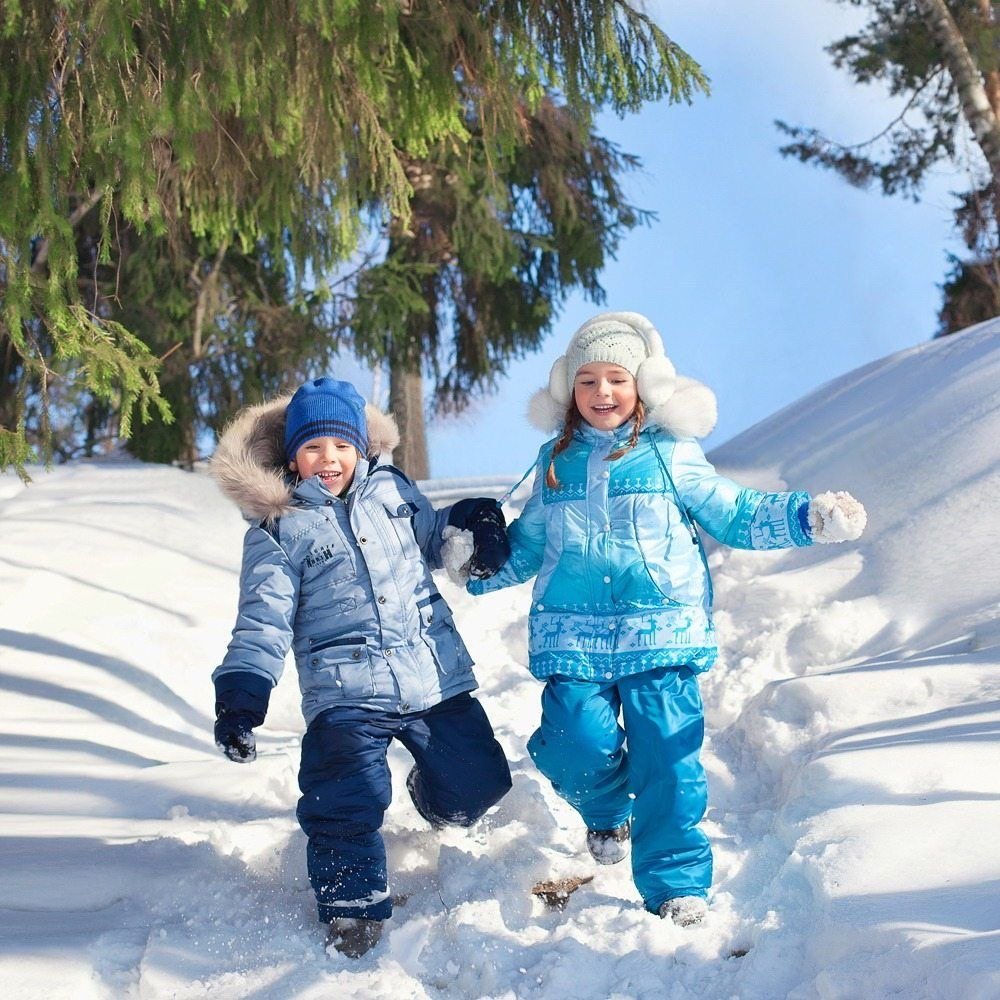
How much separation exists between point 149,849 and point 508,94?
4.22 meters

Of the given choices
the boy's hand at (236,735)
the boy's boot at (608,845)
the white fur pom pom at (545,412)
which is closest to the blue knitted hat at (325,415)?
the white fur pom pom at (545,412)

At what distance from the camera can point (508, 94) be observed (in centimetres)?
604

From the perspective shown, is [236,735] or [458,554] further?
[458,554]

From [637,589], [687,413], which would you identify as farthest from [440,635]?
[687,413]

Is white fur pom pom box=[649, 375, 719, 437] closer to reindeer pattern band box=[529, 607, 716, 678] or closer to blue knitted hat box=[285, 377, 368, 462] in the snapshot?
reindeer pattern band box=[529, 607, 716, 678]

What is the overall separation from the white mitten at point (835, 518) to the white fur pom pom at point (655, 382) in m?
0.55

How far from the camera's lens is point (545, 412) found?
3.60 metres

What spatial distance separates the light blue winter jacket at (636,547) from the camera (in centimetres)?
321

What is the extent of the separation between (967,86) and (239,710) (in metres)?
8.33

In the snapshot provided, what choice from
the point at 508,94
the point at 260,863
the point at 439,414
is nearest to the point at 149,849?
the point at 260,863

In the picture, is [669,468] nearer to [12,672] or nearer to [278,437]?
[278,437]

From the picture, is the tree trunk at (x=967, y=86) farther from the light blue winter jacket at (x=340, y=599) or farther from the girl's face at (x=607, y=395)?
the light blue winter jacket at (x=340, y=599)

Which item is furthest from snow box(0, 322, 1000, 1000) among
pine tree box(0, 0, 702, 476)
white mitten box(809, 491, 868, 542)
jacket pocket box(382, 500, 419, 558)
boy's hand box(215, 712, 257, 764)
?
pine tree box(0, 0, 702, 476)

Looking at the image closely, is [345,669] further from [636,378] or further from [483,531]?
[636,378]
